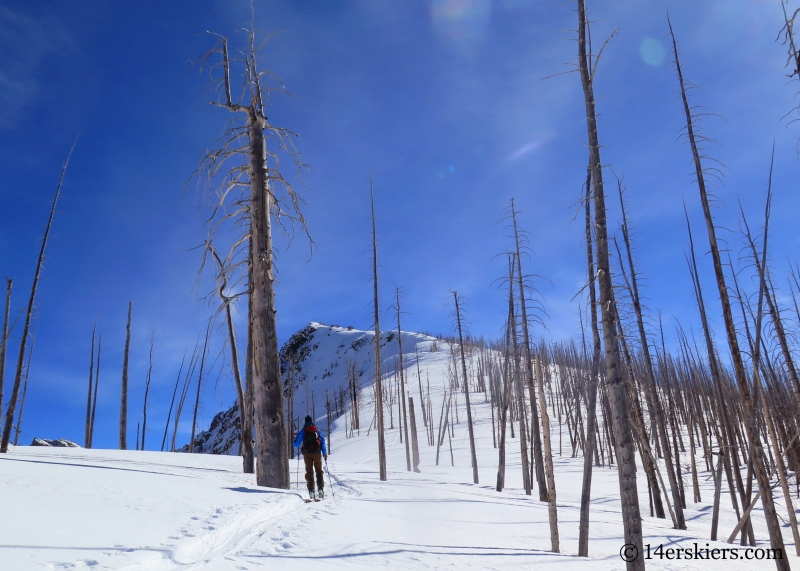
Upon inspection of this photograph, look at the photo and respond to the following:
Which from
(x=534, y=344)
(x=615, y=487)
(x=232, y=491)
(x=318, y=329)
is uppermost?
(x=318, y=329)

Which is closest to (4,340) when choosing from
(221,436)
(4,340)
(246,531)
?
(4,340)

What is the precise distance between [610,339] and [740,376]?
4494 millimetres

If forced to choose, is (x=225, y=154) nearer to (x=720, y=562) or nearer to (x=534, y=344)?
(x=534, y=344)

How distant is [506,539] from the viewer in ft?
28.2

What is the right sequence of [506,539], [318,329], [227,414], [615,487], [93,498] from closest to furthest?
1. [93,498]
2. [506,539]
3. [615,487]
4. [227,414]
5. [318,329]

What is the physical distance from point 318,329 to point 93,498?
111 m

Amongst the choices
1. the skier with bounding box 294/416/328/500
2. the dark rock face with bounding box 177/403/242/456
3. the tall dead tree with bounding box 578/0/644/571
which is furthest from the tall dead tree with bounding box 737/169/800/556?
the dark rock face with bounding box 177/403/242/456

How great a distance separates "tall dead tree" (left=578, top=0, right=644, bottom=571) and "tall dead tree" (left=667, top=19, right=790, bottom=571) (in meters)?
4.01

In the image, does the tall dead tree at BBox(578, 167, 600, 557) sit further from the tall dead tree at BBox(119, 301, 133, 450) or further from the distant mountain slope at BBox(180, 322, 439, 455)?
the distant mountain slope at BBox(180, 322, 439, 455)

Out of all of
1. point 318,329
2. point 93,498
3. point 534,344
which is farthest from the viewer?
point 318,329

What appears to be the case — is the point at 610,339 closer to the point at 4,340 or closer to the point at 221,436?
the point at 4,340

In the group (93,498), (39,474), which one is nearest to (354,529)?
(93,498)

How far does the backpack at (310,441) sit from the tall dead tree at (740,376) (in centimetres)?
854

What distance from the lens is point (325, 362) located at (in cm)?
9900
